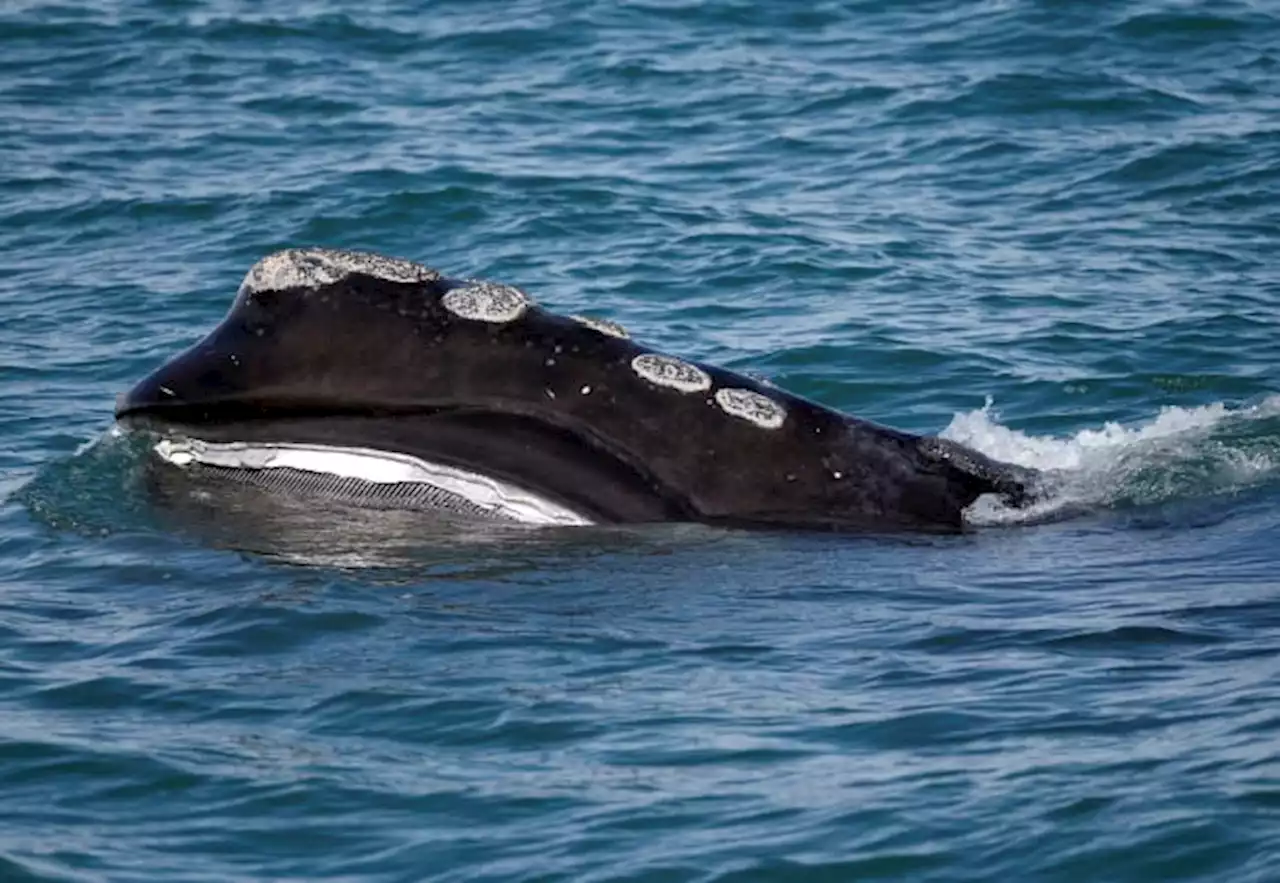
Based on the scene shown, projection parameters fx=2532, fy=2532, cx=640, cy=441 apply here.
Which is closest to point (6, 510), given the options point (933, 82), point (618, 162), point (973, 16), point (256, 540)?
point (256, 540)

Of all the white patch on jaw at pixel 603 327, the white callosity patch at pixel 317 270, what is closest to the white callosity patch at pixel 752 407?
the white patch on jaw at pixel 603 327

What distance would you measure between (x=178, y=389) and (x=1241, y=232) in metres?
8.99

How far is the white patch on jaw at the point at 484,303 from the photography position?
8.89 m

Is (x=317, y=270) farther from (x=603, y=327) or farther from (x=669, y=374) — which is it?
(x=669, y=374)

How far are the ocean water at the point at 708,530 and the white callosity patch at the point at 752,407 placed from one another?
0.43 m

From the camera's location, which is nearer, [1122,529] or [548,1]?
[1122,529]

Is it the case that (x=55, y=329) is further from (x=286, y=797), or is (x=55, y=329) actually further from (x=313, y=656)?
(x=286, y=797)

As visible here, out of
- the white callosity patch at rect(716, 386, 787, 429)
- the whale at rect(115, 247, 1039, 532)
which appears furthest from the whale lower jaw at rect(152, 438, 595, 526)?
the white callosity patch at rect(716, 386, 787, 429)

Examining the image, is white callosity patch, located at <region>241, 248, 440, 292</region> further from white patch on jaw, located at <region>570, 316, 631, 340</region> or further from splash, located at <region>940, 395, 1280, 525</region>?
splash, located at <region>940, 395, 1280, 525</region>

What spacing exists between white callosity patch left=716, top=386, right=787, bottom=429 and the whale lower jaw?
64cm

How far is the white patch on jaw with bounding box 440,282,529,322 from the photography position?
8.89 metres

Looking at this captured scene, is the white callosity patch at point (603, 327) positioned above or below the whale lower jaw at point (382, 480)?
above

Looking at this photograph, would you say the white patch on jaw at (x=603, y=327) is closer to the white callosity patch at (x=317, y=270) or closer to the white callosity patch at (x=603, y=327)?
the white callosity patch at (x=603, y=327)

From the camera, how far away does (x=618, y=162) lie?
18219 mm
